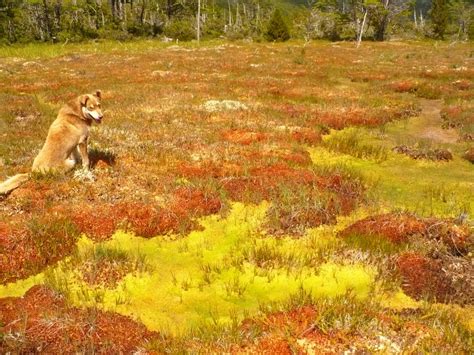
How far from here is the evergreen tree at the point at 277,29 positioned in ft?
271

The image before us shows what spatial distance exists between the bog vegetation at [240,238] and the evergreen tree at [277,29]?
223 feet

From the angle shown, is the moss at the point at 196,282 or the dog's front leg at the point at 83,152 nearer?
the moss at the point at 196,282

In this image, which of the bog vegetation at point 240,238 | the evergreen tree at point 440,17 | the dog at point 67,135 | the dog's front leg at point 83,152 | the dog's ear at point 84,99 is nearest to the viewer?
the bog vegetation at point 240,238

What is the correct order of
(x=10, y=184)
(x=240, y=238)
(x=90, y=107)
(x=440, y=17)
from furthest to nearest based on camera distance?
1. (x=440, y=17)
2. (x=90, y=107)
3. (x=10, y=184)
4. (x=240, y=238)

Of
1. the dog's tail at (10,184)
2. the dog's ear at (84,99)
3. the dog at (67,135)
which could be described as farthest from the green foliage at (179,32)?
the dog's tail at (10,184)

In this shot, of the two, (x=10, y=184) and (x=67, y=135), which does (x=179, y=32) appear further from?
(x=10, y=184)

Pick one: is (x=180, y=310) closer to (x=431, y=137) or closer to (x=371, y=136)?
(x=371, y=136)

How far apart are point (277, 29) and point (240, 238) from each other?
80383 mm

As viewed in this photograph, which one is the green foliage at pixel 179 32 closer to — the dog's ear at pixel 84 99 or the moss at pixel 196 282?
the dog's ear at pixel 84 99

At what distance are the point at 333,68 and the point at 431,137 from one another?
21.3 metres

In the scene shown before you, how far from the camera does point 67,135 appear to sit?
10.4 meters

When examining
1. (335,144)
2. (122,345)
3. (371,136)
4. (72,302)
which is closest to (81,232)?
(72,302)

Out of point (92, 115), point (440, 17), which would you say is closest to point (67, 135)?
point (92, 115)

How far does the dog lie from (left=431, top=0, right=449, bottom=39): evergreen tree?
111522 millimetres
